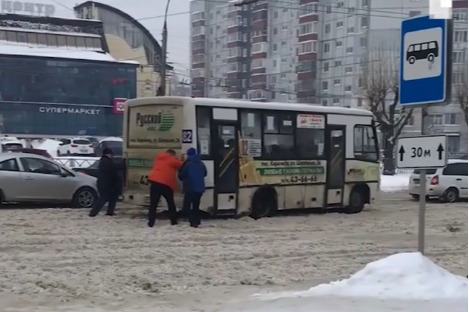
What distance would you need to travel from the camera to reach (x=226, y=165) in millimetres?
16703

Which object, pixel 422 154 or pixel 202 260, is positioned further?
pixel 202 260

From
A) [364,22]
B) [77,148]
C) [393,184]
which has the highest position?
[364,22]

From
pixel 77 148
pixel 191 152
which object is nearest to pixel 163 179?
pixel 191 152

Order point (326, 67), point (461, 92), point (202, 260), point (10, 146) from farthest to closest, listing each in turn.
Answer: point (326, 67)
point (461, 92)
point (10, 146)
point (202, 260)

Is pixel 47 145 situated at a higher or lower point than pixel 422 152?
lower

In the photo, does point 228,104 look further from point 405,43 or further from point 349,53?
point 349,53

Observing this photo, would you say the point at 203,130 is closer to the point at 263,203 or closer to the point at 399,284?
the point at 263,203

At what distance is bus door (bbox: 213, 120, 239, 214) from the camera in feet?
54.2

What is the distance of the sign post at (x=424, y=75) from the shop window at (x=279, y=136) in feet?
29.2

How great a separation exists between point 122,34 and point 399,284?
80408mm

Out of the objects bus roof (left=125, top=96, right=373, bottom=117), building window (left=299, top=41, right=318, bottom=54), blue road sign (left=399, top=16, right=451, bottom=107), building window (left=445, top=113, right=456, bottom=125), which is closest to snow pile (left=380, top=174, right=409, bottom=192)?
bus roof (left=125, top=96, right=373, bottom=117)

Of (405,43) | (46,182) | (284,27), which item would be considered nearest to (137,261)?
(405,43)

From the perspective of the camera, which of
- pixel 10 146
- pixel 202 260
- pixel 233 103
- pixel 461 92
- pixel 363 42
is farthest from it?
pixel 363 42

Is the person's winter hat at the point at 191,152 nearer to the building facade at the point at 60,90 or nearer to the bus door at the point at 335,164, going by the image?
the bus door at the point at 335,164
